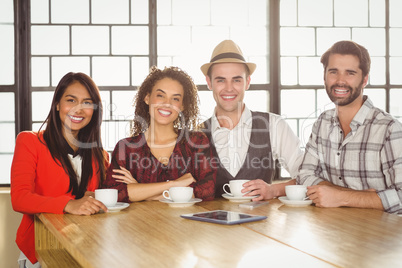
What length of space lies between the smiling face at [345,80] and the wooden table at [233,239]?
2.46ft

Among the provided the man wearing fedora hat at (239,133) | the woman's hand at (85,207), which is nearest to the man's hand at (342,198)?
the man wearing fedora hat at (239,133)

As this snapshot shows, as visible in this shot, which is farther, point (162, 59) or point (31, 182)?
point (162, 59)

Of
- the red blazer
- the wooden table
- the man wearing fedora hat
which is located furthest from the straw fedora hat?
the wooden table

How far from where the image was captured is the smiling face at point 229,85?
2.70 metres

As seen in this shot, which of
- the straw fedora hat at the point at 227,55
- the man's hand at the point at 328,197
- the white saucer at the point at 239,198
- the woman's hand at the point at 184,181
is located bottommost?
the white saucer at the point at 239,198

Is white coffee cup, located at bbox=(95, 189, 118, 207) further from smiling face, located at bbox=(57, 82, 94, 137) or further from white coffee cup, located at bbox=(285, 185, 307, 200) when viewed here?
white coffee cup, located at bbox=(285, 185, 307, 200)

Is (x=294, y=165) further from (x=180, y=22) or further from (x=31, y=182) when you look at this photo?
(x=180, y=22)

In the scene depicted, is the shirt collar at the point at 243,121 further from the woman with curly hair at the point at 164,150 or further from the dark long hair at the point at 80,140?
the dark long hair at the point at 80,140

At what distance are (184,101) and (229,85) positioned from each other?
340mm

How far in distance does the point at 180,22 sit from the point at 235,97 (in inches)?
58.6

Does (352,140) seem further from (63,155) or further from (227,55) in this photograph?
(63,155)

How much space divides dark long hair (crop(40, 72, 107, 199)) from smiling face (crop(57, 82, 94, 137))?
2 centimetres

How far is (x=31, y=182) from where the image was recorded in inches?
83.4

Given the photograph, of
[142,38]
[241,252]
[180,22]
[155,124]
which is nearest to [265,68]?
[180,22]
